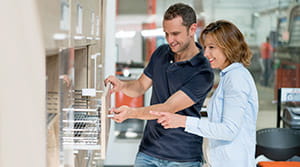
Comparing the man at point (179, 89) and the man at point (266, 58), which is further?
the man at point (266, 58)

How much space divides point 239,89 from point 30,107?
115 centimetres

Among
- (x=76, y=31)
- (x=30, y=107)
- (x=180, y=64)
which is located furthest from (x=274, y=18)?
(x=30, y=107)

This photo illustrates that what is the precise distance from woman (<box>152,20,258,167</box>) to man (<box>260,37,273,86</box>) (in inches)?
107

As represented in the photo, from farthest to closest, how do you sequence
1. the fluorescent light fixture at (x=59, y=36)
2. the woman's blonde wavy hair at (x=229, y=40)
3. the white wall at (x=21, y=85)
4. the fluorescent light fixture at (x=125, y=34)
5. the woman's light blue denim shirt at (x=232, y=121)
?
the fluorescent light fixture at (x=125, y=34), the woman's blonde wavy hair at (x=229, y=40), the woman's light blue denim shirt at (x=232, y=121), the fluorescent light fixture at (x=59, y=36), the white wall at (x=21, y=85)

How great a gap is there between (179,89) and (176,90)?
0.7 inches

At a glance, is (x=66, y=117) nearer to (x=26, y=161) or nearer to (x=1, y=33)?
(x=26, y=161)

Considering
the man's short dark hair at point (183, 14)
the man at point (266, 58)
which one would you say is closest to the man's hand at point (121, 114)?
the man's short dark hair at point (183, 14)

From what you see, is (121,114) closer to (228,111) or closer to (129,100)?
(228,111)

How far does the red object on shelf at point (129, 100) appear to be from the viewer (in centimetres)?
473

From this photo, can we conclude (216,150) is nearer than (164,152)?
Yes

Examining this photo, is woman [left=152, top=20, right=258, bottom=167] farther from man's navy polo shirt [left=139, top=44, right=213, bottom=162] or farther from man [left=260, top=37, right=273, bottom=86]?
man [left=260, top=37, right=273, bottom=86]

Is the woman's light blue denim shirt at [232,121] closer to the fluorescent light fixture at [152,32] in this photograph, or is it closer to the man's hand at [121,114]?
the man's hand at [121,114]

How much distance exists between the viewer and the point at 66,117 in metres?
1.20

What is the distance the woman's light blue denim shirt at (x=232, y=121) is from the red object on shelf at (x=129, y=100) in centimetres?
268
